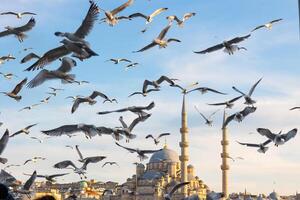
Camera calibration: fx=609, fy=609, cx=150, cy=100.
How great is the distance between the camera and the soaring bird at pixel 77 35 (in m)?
10.8

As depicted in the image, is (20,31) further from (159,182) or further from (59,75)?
(159,182)

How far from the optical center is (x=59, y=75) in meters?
12.1

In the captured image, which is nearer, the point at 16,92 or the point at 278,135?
the point at 278,135

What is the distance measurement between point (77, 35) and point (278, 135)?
582 cm

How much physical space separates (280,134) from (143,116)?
351 centimetres

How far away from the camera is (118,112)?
14719mm

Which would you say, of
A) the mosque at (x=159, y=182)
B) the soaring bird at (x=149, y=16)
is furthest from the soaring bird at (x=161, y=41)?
the mosque at (x=159, y=182)

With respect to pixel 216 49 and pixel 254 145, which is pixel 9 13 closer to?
pixel 216 49

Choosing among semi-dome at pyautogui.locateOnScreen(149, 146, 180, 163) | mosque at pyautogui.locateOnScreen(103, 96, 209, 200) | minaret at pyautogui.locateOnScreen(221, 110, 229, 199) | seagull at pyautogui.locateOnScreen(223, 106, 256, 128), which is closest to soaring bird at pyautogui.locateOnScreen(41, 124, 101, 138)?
seagull at pyautogui.locateOnScreen(223, 106, 256, 128)

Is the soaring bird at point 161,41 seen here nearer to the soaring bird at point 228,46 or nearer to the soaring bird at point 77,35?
the soaring bird at point 228,46

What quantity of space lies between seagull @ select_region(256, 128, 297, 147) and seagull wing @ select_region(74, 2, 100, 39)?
5422 mm

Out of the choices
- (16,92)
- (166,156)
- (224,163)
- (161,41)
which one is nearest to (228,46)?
(161,41)

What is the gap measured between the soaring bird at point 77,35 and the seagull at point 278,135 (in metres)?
5.41

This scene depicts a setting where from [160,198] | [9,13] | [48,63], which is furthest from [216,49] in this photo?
[160,198]
